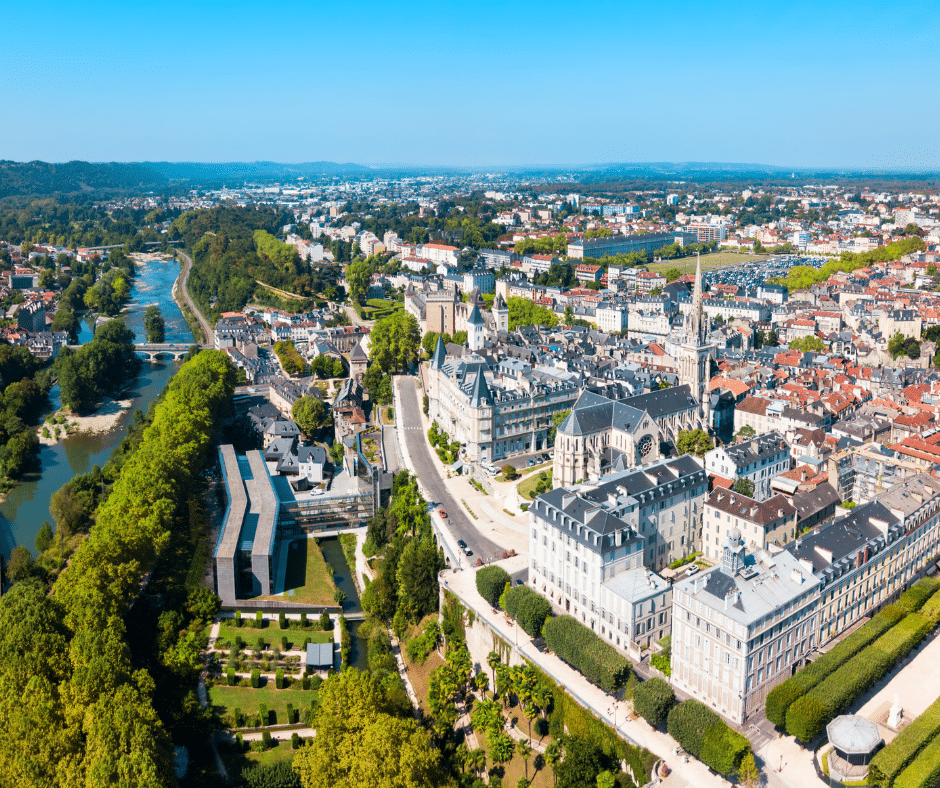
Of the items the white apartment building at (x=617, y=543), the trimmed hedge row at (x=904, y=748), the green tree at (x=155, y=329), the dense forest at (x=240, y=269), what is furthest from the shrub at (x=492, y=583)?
the dense forest at (x=240, y=269)

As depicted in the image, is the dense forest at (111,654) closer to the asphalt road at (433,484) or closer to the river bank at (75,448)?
the river bank at (75,448)

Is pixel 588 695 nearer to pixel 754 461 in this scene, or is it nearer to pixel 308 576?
pixel 308 576

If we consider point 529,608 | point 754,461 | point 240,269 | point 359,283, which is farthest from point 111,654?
point 240,269

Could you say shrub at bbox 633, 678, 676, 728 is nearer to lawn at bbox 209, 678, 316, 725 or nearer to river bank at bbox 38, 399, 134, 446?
lawn at bbox 209, 678, 316, 725

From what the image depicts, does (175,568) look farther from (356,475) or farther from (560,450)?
(560,450)

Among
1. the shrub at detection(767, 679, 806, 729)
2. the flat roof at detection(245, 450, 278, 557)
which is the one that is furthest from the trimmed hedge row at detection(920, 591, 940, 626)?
the flat roof at detection(245, 450, 278, 557)

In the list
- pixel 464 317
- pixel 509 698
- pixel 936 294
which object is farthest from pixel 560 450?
pixel 936 294
